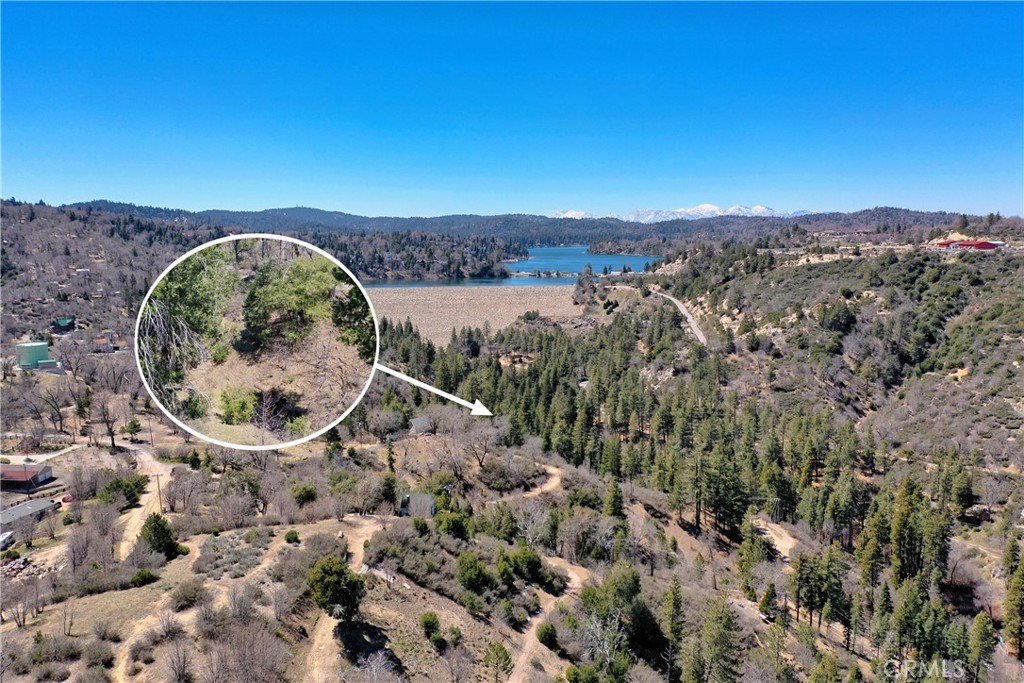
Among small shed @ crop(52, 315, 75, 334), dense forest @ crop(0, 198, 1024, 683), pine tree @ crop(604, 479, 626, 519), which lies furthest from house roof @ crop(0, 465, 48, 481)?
small shed @ crop(52, 315, 75, 334)

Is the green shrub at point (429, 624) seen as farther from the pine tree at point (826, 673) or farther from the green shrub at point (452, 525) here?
the pine tree at point (826, 673)

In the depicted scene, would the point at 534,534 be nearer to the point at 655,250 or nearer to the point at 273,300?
the point at 273,300

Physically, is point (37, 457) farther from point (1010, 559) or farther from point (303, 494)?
point (1010, 559)

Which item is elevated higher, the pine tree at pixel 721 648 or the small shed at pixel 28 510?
the small shed at pixel 28 510

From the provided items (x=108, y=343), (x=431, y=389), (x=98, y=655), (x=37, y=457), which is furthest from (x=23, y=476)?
(x=108, y=343)

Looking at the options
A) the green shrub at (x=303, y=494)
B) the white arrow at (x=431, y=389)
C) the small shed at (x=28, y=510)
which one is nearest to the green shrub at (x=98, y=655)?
the white arrow at (x=431, y=389)

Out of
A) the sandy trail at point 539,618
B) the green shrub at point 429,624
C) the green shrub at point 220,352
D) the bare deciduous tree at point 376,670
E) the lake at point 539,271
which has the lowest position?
the sandy trail at point 539,618
